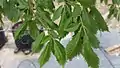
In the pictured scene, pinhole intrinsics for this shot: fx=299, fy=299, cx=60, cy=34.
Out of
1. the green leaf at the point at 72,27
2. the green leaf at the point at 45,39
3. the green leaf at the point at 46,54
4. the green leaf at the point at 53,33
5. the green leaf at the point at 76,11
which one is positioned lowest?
the green leaf at the point at 46,54

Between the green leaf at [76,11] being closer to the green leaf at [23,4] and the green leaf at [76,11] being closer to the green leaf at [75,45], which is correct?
the green leaf at [75,45]

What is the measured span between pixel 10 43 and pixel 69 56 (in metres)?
3.26

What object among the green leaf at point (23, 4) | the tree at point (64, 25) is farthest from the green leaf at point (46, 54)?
the green leaf at point (23, 4)

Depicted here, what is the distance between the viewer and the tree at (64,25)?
51cm

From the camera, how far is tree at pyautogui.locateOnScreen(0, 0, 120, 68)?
51 cm

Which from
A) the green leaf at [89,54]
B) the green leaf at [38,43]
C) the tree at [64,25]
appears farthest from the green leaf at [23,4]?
the green leaf at [89,54]

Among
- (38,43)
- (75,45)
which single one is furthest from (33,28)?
(75,45)

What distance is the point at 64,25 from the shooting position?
1.90ft

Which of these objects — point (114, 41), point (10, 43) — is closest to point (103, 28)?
point (114, 41)

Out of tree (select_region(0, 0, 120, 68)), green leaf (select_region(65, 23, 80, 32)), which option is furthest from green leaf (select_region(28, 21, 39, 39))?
green leaf (select_region(65, 23, 80, 32))

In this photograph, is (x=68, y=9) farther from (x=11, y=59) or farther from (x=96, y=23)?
(x=11, y=59)

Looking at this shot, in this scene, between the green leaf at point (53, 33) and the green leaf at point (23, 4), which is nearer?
the green leaf at point (53, 33)

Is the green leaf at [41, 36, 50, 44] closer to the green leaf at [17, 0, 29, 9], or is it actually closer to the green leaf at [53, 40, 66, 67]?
the green leaf at [53, 40, 66, 67]

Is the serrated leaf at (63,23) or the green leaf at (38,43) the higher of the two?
the serrated leaf at (63,23)
